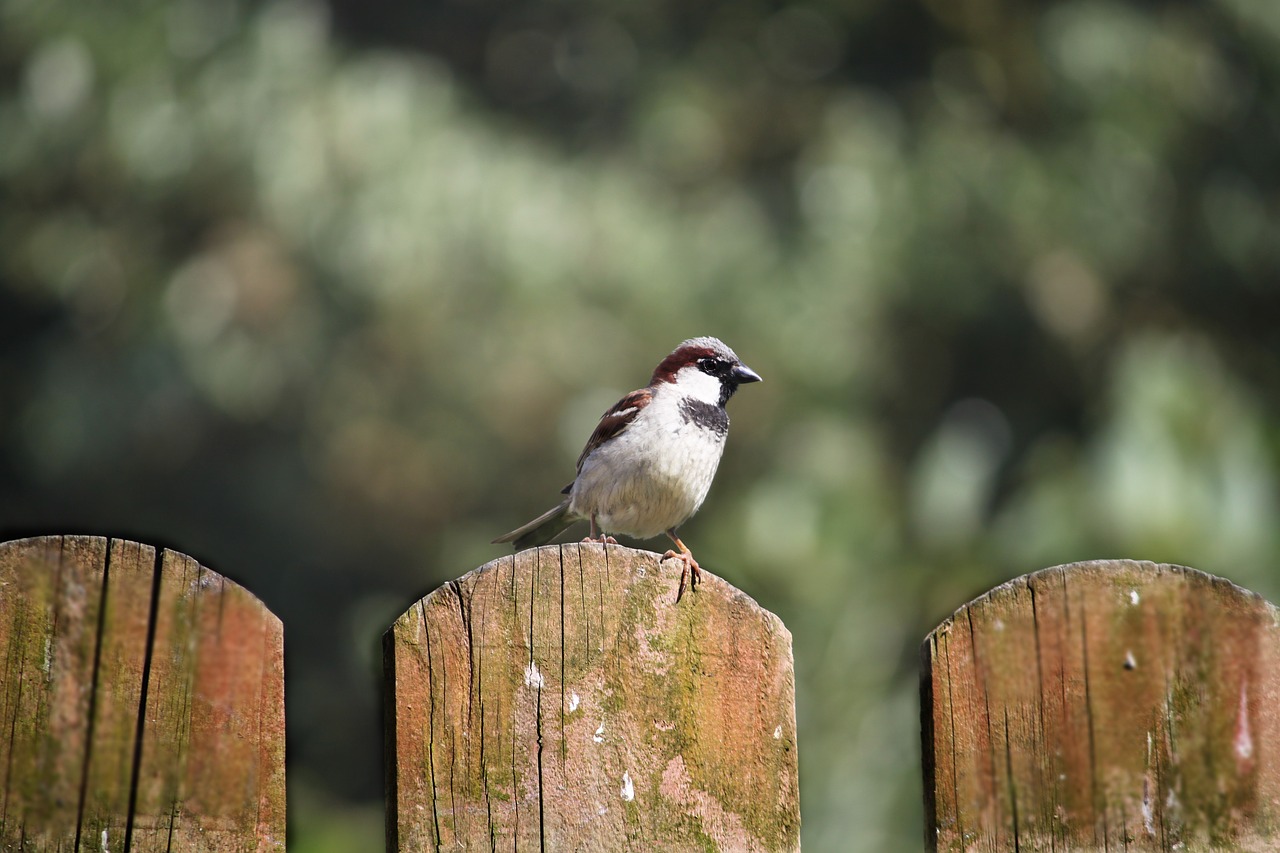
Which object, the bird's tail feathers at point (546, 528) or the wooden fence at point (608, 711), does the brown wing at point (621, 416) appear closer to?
the bird's tail feathers at point (546, 528)

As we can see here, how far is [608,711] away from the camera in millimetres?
1358

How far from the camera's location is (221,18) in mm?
5633

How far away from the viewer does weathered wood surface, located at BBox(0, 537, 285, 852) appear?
1.29 m

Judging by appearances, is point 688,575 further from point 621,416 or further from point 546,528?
point 546,528

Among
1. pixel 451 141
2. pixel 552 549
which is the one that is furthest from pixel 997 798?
pixel 451 141

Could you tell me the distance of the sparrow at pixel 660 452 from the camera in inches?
117

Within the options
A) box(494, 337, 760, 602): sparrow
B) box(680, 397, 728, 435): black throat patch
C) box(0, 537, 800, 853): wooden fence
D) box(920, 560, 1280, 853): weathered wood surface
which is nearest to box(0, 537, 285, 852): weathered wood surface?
box(0, 537, 800, 853): wooden fence

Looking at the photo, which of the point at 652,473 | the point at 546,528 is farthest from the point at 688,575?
the point at 546,528

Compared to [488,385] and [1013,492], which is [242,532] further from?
[1013,492]

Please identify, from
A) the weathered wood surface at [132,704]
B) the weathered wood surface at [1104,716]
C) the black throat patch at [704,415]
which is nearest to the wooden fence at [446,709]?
the weathered wood surface at [132,704]

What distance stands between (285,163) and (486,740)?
445 cm

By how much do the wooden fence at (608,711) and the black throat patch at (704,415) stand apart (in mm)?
1657

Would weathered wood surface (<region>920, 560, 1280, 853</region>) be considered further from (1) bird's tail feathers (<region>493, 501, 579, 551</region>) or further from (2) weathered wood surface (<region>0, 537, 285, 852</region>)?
(1) bird's tail feathers (<region>493, 501, 579, 551</region>)

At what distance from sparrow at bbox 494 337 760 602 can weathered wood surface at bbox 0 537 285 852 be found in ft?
5.08
